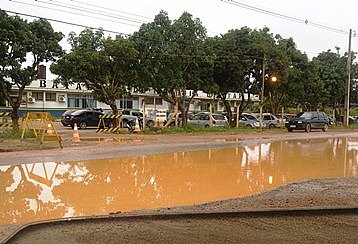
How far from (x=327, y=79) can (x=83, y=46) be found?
1104 inches

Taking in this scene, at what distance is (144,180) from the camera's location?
10945mm

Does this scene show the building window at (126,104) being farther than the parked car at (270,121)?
Yes

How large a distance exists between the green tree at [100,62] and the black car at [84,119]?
3878mm

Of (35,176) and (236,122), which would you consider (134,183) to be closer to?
(35,176)

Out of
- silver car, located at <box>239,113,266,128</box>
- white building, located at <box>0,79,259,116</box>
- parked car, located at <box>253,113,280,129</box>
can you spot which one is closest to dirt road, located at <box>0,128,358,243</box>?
silver car, located at <box>239,113,266,128</box>

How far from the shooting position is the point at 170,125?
31.0 metres

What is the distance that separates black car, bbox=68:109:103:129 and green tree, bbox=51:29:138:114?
12.7ft

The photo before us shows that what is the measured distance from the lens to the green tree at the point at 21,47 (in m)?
22.7

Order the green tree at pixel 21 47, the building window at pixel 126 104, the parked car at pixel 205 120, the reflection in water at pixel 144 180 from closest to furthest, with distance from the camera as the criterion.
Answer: the reflection in water at pixel 144 180, the green tree at pixel 21 47, the parked car at pixel 205 120, the building window at pixel 126 104

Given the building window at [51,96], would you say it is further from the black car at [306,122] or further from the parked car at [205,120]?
the black car at [306,122]

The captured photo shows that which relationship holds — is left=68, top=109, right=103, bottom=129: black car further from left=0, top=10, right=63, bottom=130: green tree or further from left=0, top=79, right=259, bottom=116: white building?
left=0, top=79, right=259, bottom=116: white building

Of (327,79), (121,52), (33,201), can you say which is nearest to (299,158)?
(33,201)

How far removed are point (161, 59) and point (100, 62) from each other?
155 inches

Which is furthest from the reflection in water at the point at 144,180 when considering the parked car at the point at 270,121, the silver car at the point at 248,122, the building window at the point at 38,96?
the building window at the point at 38,96
